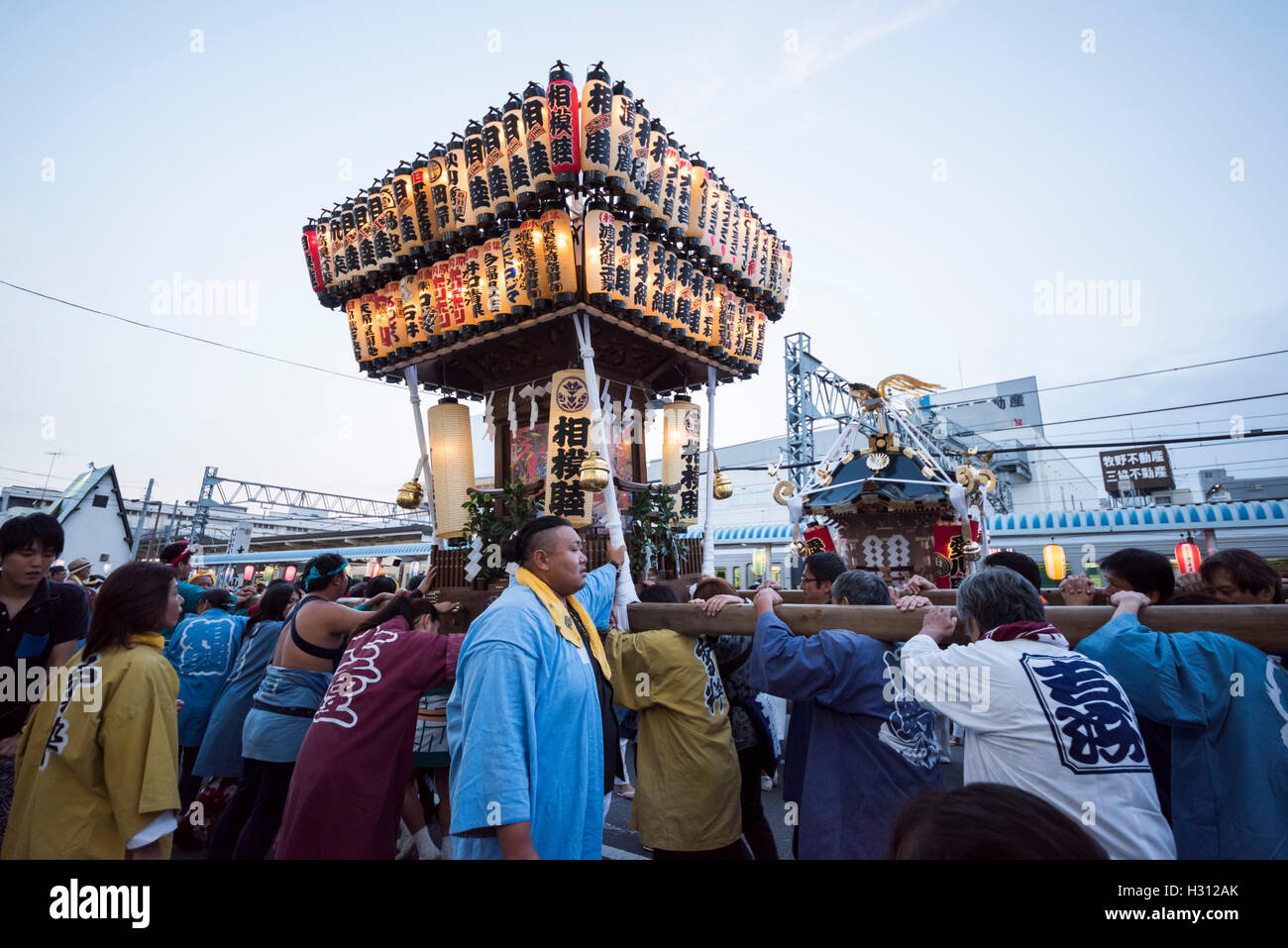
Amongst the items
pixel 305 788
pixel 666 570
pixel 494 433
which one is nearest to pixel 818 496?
pixel 666 570

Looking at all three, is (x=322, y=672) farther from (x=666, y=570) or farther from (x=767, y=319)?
(x=767, y=319)

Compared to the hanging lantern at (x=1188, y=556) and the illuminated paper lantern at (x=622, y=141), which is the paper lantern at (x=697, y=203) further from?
the hanging lantern at (x=1188, y=556)

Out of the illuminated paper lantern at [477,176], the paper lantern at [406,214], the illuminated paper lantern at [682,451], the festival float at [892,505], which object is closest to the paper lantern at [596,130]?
the illuminated paper lantern at [477,176]

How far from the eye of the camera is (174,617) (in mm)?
2852

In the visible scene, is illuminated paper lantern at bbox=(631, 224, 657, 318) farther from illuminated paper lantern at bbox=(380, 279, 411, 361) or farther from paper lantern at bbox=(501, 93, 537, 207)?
illuminated paper lantern at bbox=(380, 279, 411, 361)

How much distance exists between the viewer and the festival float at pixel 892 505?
34.1 ft

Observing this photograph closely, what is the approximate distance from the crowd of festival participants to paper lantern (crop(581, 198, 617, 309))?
3.52 metres

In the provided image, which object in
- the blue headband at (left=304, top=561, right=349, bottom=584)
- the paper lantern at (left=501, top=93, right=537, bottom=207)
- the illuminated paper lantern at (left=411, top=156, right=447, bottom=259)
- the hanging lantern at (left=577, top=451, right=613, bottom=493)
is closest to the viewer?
the blue headband at (left=304, top=561, right=349, bottom=584)

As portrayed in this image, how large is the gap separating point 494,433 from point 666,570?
321 cm

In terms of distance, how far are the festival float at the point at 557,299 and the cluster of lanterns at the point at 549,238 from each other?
0.9 inches

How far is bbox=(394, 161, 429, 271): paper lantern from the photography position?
720 cm

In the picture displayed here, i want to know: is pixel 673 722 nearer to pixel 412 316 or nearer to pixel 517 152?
pixel 517 152

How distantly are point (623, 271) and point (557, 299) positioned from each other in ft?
2.68

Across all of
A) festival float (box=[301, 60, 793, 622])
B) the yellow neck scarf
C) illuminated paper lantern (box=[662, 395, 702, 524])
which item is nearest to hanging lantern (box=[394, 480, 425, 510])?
festival float (box=[301, 60, 793, 622])
